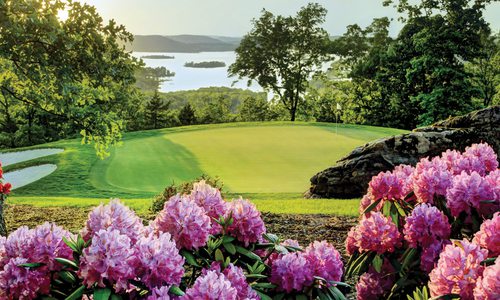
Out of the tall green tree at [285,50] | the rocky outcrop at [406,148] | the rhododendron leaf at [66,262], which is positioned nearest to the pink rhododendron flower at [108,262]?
the rhododendron leaf at [66,262]

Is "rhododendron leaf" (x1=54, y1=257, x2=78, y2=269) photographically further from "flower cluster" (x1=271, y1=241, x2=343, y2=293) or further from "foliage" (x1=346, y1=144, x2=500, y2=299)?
"foliage" (x1=346, y1=144, x2=500, y2=299)

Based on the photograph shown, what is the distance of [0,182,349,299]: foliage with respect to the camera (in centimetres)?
176

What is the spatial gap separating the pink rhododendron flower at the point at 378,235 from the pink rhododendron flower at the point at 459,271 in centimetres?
88

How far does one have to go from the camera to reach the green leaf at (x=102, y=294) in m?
1.72

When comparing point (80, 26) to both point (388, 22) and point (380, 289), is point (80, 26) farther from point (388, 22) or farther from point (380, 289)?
point (388, 22)

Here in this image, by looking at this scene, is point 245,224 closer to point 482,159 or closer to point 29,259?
point 29,259

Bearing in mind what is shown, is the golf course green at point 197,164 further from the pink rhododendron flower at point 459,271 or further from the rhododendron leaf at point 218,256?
the pink rhododendron flower at point 459,271

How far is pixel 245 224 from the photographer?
231cm

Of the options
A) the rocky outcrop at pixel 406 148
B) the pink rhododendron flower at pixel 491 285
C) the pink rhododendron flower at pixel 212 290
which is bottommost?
the rocky outcrop at pixel 406 148

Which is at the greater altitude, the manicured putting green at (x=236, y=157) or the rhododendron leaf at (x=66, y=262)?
the rhododendron leaf at (x=66, y=262)

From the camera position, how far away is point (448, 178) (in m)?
2.94

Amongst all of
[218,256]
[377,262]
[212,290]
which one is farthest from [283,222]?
[212,290]

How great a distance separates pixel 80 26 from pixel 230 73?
106 feet

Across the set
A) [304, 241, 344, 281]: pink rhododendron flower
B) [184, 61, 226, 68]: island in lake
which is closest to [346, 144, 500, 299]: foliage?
[304, 241, 344, 281]: pink rhododendron flower
